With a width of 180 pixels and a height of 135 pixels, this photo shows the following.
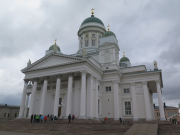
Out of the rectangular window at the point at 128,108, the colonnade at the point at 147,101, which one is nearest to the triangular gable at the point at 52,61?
the colonnade at the point at 147,101

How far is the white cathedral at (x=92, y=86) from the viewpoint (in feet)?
84.2

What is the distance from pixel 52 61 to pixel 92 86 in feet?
28.0

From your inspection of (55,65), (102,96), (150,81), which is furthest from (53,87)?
(150,81)

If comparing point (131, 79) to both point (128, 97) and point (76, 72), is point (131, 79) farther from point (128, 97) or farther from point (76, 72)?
point (76, 72)

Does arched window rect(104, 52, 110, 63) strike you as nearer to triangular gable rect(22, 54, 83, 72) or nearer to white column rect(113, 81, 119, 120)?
white column rect(113, 81, 119, 120)

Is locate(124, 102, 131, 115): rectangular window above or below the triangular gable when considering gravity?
below

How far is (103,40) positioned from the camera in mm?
35219

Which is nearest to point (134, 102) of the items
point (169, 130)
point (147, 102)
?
point (147, 102)

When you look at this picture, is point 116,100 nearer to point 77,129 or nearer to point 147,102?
point 147,102

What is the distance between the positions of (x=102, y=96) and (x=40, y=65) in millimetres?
13099

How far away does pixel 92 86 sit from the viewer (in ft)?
86.4

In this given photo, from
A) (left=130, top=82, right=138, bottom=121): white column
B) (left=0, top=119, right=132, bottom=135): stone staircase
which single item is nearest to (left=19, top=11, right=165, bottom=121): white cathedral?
(left=130, top=82, right=138, bottom=121): white column

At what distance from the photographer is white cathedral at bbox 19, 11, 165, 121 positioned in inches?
1011

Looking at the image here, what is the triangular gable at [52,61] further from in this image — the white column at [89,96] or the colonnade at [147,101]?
the colonnade at [147,101]
